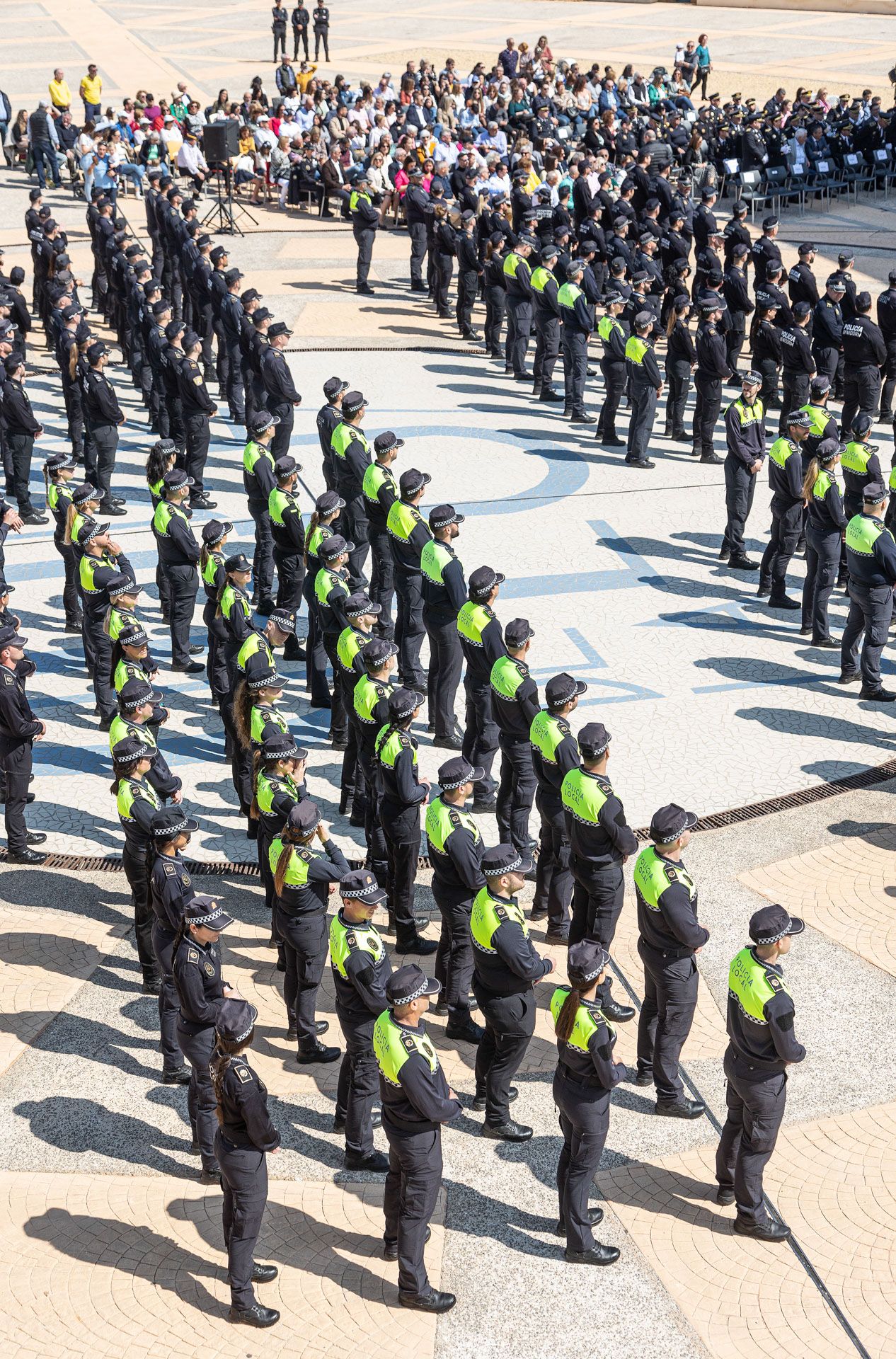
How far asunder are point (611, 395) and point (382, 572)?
5.63m

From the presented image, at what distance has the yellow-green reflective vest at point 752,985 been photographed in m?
7.77

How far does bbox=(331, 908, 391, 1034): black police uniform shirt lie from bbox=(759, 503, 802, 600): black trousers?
7.91m

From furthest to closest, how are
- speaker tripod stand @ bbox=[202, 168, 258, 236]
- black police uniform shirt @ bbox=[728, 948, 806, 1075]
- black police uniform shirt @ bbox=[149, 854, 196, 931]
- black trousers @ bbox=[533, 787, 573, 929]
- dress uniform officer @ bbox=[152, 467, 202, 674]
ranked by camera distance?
1. speaker tripod stand @ bbox=[202, 168, 258, 236]
2. dress uniform officer @ bbox=[152, 467, 202, 674]
3. black trousers @ bbox=[533, 787, 573, 929]
4. black police uniform shirt @ bbox=[149, 854, 196, 931]
5. black police uniform shirt @ bbox=[728, 948, 806, 1075]

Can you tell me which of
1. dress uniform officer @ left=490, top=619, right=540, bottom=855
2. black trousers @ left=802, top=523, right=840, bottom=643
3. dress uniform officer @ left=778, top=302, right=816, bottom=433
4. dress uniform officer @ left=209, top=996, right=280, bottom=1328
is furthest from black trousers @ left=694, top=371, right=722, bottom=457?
dress uniform officer @ left=209, top=996, right=280, bottom=1328

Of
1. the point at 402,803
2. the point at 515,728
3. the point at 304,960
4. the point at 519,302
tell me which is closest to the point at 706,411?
the point at 519,302

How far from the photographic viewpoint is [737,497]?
51.2ft

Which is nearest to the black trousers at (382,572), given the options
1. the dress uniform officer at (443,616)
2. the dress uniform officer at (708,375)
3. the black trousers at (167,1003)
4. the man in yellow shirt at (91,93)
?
the dress uniform officer at (443,616)

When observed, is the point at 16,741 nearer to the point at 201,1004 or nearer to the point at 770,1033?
the point at 201,1004

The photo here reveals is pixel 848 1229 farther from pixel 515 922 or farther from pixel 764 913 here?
pixel 515 922

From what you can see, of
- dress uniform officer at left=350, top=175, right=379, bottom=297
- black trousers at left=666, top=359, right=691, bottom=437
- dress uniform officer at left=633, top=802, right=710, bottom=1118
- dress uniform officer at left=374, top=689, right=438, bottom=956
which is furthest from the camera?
dress uniform officer at left=350, top=175, right=379, bottom=297

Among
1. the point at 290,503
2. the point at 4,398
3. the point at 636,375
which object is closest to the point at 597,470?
the point at 636,375

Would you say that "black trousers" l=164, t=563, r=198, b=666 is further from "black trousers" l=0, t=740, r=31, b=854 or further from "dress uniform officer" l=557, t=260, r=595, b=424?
"dress uniform officer" l=557, t=260, r=595, b=424

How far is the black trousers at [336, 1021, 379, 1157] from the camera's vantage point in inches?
326

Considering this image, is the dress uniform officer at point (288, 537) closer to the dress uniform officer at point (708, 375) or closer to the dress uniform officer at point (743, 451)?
the dress uniform officer at point (743, 451)
